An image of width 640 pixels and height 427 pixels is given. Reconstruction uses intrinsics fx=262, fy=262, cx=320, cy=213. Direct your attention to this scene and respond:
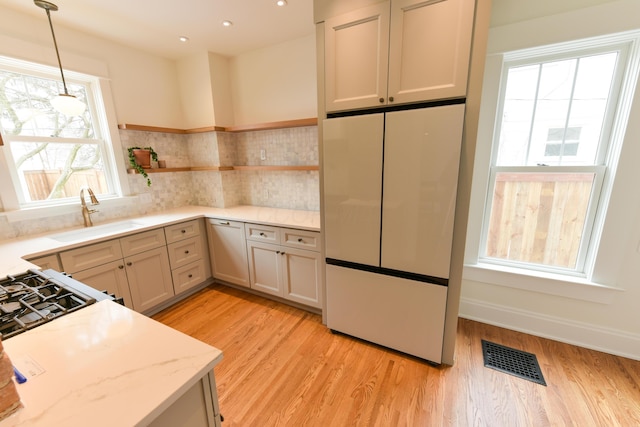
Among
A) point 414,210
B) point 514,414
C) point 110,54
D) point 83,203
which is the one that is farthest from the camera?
point 110,54

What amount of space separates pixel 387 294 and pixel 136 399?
153 cm

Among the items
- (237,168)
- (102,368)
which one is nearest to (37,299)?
(102,368)

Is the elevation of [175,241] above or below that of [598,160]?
below

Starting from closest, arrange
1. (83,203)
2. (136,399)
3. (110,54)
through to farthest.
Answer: (136,399), (83,203), (110,54)

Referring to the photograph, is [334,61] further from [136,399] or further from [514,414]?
[514,414]

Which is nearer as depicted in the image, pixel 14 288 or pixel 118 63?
pixel 14 288

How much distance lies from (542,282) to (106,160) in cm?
394

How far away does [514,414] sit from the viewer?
145 cm

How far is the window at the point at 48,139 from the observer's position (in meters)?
2.03

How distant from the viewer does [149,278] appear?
7.54ft

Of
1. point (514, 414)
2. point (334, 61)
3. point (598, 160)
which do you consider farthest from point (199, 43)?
point (514, 414)

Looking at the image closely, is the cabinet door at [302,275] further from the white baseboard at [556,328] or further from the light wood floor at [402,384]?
the white baseboard at [556,328]

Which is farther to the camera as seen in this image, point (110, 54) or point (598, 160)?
point (110, 54)

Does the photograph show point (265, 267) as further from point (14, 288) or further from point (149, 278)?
point (14, 288)
